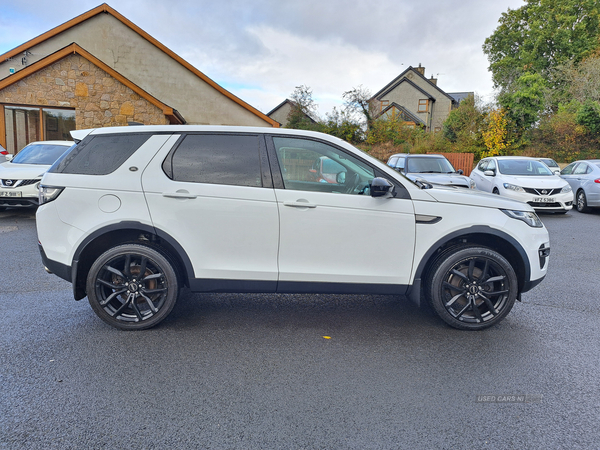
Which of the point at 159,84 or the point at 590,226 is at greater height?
the point at 159,84

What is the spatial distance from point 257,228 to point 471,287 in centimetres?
203

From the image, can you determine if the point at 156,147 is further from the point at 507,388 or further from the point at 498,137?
the point at 498,137

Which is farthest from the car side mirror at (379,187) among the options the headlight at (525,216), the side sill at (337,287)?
the headlight at (525,216)

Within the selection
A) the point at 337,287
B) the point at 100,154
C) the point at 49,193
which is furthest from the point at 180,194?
the point at 337,287

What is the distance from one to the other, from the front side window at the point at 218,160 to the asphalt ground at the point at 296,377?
1414 millimetres

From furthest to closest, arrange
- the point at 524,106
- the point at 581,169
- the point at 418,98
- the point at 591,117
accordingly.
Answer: the point at 418,98 < the point at 524,106 < the point at 591,117 < the point at 581,169

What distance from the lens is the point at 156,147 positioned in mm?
4051

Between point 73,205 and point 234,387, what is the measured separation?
2.22 meters

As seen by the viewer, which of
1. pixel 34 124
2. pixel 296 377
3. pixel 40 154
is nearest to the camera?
pixel 296 377

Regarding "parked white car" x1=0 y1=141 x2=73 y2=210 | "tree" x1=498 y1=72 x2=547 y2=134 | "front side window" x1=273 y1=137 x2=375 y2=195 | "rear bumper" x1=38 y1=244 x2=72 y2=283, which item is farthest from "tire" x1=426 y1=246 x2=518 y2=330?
"tree" x1=498 y1=72 x2=547 y2=134

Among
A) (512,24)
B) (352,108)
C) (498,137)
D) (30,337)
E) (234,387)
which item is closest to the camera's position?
(234,387)

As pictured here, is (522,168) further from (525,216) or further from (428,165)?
(525,216)

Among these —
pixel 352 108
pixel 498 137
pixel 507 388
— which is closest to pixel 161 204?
pixel 507 388

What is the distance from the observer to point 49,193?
3.97m
